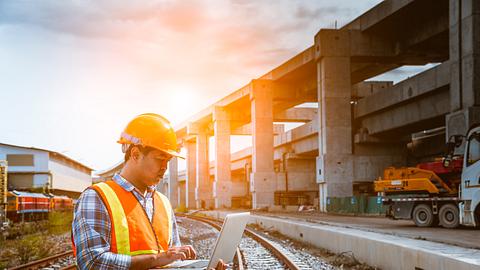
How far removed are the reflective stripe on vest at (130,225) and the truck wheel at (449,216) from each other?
20081 millimetres

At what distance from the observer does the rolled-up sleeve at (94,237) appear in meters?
2.69

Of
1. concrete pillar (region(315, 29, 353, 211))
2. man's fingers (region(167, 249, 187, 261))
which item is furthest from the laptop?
concrete pillar (region(315, 29, 353, 211))

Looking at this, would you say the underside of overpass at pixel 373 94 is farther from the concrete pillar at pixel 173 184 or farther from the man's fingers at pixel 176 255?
the concrete pillar at pixel 173 184

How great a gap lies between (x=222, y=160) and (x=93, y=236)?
7010 centimetres

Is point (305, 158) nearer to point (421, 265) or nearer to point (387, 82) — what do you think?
point (387, 82)

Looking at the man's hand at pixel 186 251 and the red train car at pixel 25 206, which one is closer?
the man's hand at pixel 186 251

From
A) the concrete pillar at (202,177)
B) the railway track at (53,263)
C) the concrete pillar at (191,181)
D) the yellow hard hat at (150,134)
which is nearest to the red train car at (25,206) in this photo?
the railway track at (53,263)

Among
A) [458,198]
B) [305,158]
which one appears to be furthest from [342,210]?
[305,158]

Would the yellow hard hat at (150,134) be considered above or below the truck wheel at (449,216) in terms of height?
above

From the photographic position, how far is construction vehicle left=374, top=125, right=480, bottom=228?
63.4ft

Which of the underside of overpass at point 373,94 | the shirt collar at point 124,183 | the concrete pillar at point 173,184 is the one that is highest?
the underside of overpass at point 373,94

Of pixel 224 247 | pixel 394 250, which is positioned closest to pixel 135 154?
pixel 224 247

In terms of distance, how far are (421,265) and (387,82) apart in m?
48.7

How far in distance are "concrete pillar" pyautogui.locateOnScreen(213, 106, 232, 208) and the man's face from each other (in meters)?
68.6
